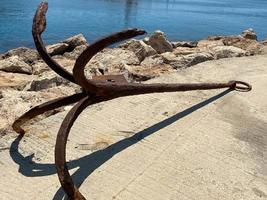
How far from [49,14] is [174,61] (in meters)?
17.2

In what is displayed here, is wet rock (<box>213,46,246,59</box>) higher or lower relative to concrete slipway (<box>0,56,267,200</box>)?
lower

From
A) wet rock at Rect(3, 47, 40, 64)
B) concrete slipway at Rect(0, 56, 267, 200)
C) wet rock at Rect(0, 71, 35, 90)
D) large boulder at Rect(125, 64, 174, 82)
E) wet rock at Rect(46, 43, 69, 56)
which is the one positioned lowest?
wet rock at Rect(46, 43, 69, 56)

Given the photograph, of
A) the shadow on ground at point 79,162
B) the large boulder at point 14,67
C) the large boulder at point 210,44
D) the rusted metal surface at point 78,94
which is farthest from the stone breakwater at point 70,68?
the large boulder at point 210,44

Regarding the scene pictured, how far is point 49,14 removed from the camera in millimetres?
21984

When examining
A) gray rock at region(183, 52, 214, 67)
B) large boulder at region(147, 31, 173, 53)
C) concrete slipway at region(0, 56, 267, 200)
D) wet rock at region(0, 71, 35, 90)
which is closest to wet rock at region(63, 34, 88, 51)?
large boulder at region(147, 31, 173, 53)

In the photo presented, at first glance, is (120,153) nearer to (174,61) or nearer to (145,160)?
(145,160)

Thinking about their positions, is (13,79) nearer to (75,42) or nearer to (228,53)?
(228,53)

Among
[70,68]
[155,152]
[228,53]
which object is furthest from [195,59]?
[155,152]

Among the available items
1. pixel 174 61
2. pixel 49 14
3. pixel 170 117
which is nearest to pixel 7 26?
pixel 49 14

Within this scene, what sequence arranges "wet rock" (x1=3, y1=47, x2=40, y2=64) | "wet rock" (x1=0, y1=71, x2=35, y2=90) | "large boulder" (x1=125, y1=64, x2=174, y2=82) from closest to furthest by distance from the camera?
"large boulder" (x1=125, y1=64, x2=174, y2=82) → "wet rock" (x1=0, y1=71, x2=35, y2=90) → "wet rock" (x1=3, y1=47, x2=40, y2=64)

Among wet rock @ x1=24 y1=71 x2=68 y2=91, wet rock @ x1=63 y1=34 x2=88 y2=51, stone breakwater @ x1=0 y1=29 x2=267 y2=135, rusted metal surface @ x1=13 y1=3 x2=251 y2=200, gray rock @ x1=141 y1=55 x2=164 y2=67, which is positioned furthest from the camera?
wet rock @ x1=63 y1=34 x2=88 y2=51

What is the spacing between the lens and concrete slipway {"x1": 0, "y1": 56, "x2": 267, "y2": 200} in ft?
7.88

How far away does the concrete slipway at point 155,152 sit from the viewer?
2400mm

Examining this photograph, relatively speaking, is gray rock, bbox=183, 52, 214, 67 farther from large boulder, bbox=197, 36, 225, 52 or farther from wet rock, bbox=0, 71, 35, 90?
large boulder, bbox=197, 36, 225, 52
